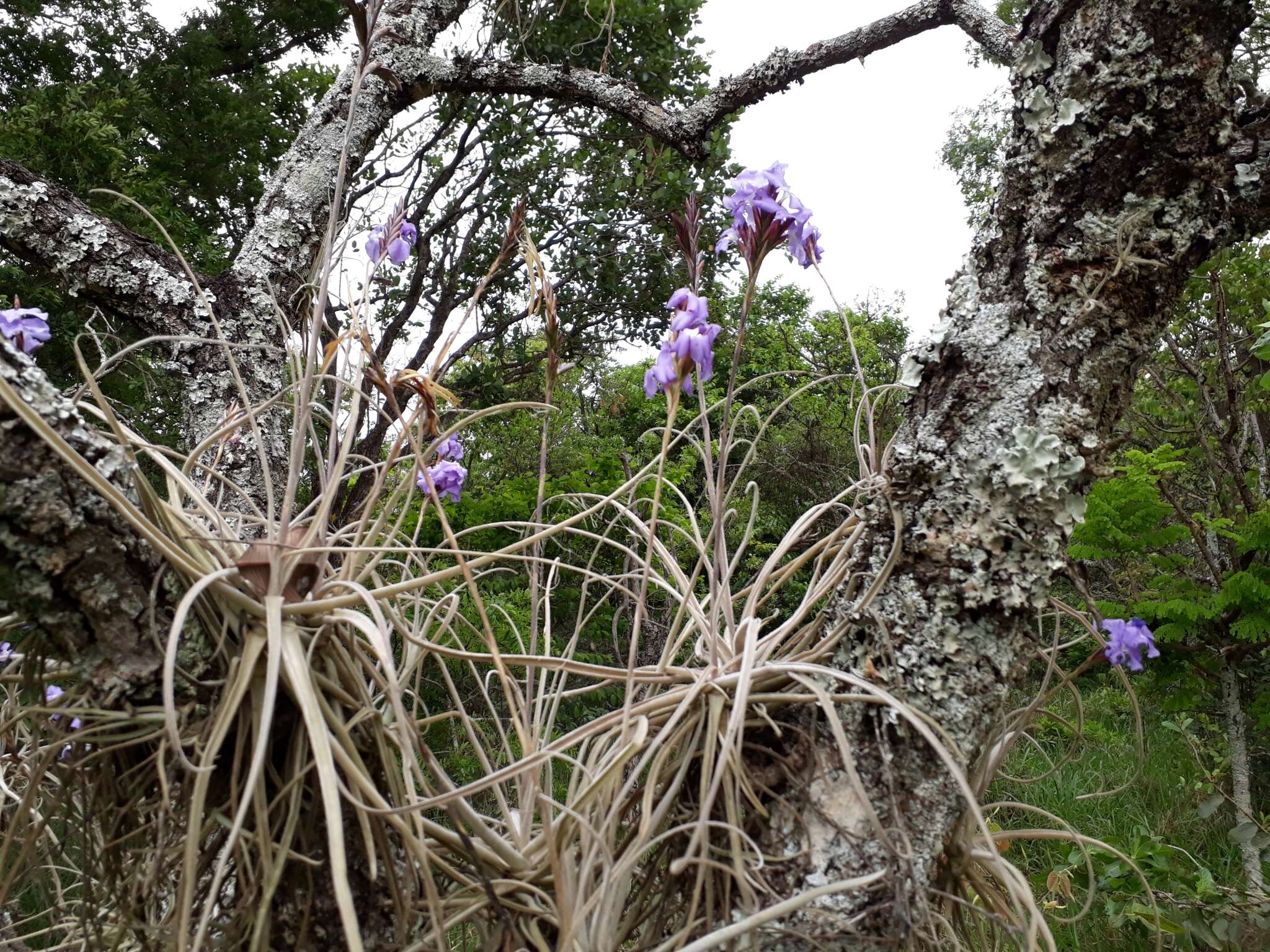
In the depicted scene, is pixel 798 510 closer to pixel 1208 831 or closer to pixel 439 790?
pixel 1208 831

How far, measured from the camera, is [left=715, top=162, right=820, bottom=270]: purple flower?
0.84 metres

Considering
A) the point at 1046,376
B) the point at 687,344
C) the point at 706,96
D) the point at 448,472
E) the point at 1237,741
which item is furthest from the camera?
the point at 1237,741

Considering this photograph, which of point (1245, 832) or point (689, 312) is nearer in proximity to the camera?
point (689, 312)

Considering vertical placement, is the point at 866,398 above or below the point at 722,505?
above

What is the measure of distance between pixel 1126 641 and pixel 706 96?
1.40 metres

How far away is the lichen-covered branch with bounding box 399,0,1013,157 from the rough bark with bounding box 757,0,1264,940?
3.35 ft

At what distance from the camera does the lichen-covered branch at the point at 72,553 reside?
1.77 ft

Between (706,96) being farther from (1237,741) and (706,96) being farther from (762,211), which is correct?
(1237,741)

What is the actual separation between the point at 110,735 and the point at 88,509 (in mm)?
171

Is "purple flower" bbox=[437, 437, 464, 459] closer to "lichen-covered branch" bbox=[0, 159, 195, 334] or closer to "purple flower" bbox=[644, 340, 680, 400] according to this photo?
"purple flower" bbox=[644, 340, 680, 400]

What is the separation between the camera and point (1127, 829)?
8.10 ft

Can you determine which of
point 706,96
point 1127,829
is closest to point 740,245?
point 706,96

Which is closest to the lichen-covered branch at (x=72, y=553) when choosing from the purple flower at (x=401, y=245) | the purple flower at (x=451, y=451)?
the purple flower at (x=401, y=245)

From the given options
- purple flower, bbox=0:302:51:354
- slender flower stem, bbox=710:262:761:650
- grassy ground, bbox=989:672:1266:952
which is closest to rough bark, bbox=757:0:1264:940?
slender flower stem, bbox=710:262:761:650
